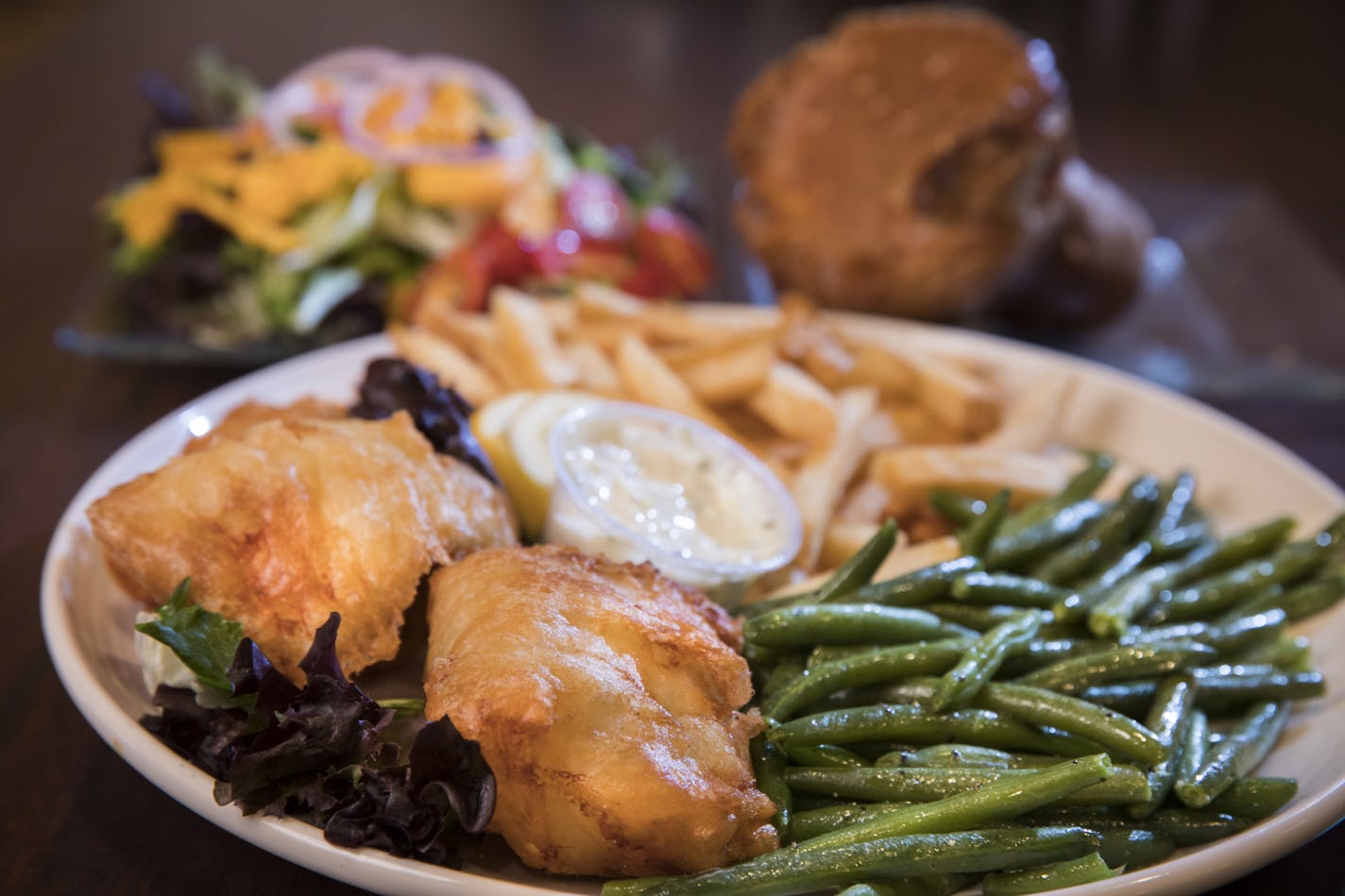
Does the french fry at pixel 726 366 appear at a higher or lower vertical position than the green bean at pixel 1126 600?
lower

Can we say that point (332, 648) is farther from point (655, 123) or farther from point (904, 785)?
point (655, 123)

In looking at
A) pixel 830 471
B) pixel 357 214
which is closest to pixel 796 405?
pixel 830 471

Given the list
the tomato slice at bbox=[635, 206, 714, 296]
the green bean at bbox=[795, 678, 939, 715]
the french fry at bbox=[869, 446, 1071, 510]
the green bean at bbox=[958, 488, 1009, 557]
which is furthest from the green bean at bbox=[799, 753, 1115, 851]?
the tomato slice at bbox=[635, 206, 714, 296]

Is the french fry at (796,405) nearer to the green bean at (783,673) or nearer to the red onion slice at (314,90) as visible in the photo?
the green bean at (783,673)

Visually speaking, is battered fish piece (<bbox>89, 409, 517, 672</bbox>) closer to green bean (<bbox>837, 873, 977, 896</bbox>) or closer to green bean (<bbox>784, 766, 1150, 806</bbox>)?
green bean (<bbox>784, 766, 1150, 806</bbox>)

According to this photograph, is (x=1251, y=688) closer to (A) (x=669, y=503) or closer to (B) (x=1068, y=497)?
(B) (x=1068, y=497)

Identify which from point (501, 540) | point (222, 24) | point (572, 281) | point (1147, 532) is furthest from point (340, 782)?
point (222, 24)

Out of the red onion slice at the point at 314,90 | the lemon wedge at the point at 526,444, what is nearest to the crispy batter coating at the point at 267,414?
the lemon wedge at the point at 526,444
